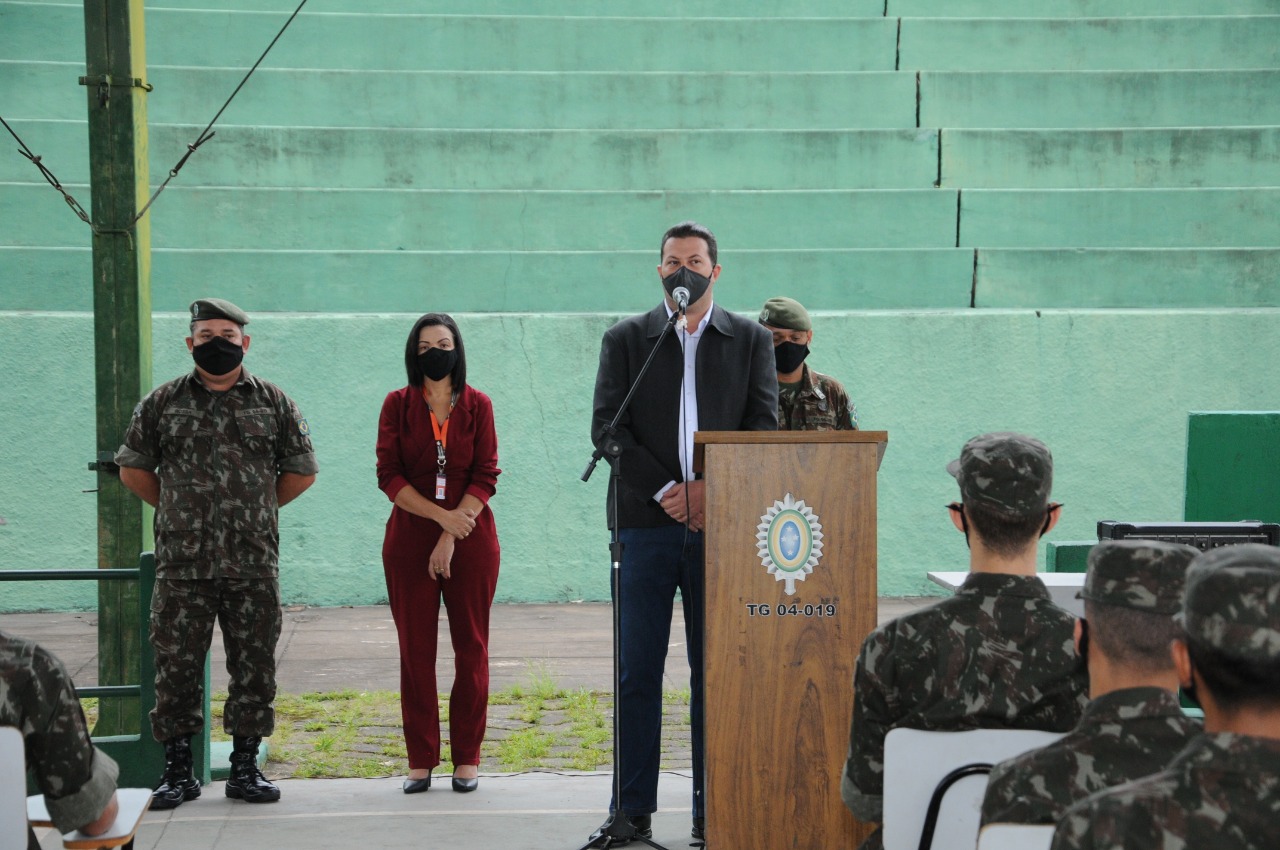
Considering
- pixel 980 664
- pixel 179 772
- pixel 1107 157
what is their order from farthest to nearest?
pixel 1107 157, pixel 179 772, pixel 980 664

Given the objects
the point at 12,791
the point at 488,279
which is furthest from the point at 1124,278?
the point at 12,791

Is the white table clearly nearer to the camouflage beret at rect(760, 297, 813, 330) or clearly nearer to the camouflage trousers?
the camouflage beret at rect(760, 297, 813, 330)

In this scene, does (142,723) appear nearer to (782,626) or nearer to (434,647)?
(434,647)

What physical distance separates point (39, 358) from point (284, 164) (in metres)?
2.37

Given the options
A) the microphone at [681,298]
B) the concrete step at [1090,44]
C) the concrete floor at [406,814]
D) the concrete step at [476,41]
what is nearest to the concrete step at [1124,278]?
the concrete step at [1090,44]

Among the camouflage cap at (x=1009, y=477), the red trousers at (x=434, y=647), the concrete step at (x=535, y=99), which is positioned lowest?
the red trousers at (x=434, y=647)

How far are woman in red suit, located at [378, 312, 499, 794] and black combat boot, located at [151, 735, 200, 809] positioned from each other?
78cm

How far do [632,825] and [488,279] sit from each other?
241 inches

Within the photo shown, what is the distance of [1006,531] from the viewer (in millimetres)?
2805

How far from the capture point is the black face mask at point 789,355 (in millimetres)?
5973

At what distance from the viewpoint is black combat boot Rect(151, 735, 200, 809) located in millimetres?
5047

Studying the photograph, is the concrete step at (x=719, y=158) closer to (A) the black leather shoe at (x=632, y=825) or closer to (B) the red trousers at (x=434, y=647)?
→ (B) the red trousers at (x=434, y=647)

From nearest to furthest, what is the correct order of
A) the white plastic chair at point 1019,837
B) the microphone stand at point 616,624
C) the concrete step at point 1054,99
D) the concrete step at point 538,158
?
the white plastic chair at point 1019,837
the microphone stand at point 616,624
the concrete step at point 538,158
the concrete step at point 1054,99

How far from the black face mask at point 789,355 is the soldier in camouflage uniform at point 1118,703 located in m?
3.70
